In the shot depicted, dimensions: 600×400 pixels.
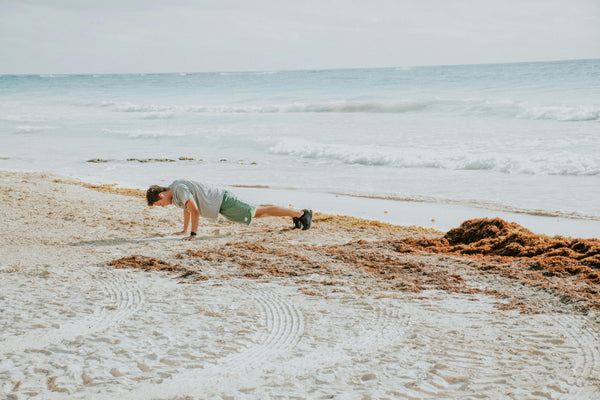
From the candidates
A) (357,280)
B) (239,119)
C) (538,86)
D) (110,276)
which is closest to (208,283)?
(110,276)

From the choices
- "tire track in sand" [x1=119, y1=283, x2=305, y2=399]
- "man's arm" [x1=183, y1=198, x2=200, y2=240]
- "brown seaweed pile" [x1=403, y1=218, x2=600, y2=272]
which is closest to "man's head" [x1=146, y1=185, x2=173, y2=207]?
"man's arm" [x1=183, y1=198, x2=200, y2=240]

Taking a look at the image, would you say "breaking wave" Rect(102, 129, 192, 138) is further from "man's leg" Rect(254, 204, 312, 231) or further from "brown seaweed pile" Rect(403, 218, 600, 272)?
"brown seaweed pile" Rect(403, 218, 600, 272)

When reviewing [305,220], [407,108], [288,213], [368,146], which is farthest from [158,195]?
[407,108]

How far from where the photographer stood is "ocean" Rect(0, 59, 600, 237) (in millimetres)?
10664

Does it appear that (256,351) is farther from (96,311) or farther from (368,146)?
(368,146)

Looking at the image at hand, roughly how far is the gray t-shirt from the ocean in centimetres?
332

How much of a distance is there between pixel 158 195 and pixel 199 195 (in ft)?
1.68

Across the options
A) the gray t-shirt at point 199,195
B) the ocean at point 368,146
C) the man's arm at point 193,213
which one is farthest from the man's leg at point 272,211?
the ocean at point 368,146

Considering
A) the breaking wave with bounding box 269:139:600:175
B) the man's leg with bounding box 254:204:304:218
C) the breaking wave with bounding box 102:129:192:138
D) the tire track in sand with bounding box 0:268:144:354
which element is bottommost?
the tire track in sand with bounding box 0:268:144:354

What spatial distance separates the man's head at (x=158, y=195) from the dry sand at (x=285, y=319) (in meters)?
0.54

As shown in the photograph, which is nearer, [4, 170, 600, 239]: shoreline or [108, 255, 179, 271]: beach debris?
[108, 255, 179, 271]: beach debris

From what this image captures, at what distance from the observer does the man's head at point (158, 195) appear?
6.48 m

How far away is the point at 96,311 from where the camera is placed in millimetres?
4457

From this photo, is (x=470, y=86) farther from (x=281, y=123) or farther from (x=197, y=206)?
(x=197, y=206)
